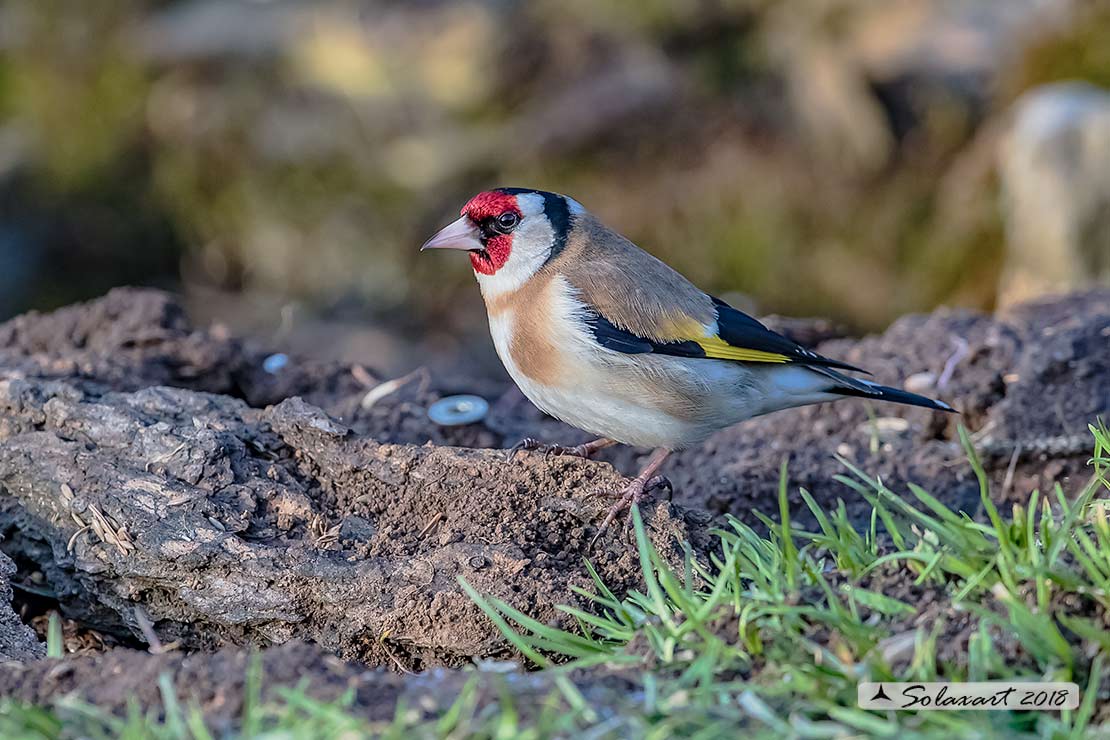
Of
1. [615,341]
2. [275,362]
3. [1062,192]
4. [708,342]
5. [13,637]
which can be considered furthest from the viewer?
[1062,192]

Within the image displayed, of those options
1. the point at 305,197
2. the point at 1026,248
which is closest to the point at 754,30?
the point at 1026,248

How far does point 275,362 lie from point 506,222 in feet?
4.89

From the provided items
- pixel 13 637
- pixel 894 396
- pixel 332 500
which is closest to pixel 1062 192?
pixel 894 396

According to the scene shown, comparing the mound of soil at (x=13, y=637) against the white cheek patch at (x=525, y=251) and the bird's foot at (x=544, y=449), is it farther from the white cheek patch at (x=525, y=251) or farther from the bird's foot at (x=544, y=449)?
the white cheek patch at (x=525, y=251)

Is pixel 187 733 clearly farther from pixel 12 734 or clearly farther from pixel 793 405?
pixel 793 405

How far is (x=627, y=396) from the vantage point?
4441 mm

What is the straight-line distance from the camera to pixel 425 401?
5.39 metres

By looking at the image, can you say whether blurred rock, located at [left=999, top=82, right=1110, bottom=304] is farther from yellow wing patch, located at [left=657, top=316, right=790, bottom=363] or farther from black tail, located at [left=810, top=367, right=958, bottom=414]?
yellow wing patch, located at [left=657, top=316, right=790, bottom=363]

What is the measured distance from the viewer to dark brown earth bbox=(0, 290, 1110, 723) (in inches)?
146

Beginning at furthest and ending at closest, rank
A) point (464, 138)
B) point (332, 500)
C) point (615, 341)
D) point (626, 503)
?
point (464, 138) → point (615, 341) → point (332, 500) → point (626, 503)

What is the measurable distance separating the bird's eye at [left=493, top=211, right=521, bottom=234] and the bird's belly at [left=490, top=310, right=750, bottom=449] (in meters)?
0.46

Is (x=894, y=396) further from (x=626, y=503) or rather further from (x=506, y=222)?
(x=506, y=222)

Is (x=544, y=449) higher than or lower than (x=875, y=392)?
lower

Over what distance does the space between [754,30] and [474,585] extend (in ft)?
27.8
